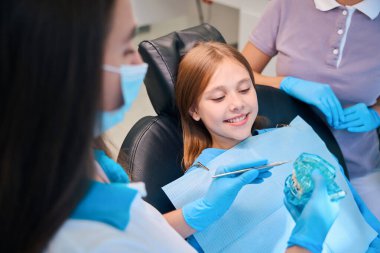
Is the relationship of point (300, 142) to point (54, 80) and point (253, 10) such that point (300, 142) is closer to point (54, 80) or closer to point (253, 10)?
point (54, 80)

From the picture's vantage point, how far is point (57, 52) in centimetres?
48

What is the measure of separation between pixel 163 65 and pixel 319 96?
543 millimetres

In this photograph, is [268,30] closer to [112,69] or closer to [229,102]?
[229,102]

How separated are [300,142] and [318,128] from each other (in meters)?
0.17

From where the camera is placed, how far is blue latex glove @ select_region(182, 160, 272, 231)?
987 millimetres

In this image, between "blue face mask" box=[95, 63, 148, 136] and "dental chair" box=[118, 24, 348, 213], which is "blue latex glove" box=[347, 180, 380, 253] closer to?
"dental chair" box=[118, 24, 348, 213]

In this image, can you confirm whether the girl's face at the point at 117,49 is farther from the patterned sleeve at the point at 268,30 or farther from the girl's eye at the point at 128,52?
the patterned sleeve at the point at 268,30

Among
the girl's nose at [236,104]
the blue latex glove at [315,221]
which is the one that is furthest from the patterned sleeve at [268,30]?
the blue latex glove at [315,221]

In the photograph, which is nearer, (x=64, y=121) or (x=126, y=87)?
(x=64, y=121)

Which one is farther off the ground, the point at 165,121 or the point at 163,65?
the point at 163,65

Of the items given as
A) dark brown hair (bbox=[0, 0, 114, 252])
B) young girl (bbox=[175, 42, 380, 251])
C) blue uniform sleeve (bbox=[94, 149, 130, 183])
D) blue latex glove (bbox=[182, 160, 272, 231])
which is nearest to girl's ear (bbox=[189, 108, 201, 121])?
young girl (bbox=[175, 42, 380, 251])

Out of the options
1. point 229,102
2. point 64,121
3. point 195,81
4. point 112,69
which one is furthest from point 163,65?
point 64,121

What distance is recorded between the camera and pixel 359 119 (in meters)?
1.40

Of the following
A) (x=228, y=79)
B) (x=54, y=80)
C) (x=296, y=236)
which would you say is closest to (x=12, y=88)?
(x=54, y=80)
